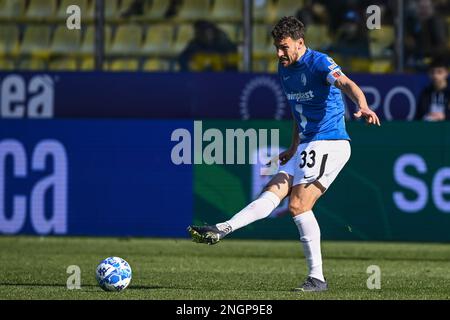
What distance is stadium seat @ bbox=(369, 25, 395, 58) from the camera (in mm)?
16047

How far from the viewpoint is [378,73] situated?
1584cm

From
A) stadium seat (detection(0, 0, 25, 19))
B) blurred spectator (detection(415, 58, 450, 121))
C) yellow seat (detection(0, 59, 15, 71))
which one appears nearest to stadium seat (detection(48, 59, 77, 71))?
yellow seat (detection(0, 59, 15, 71))

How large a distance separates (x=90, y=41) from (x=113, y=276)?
808cm

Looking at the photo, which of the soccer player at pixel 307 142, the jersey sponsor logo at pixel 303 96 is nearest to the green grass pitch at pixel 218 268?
the soccer player at pixel 307 142

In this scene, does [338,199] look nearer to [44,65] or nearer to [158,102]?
[158,102]

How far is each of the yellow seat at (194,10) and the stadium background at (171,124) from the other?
2 centimetres

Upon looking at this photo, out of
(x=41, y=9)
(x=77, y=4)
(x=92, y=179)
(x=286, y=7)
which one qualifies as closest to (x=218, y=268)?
(x=92, y=179)

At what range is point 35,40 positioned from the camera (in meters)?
16.8

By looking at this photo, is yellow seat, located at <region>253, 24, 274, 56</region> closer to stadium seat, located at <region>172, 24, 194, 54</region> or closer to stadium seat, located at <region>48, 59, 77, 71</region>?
stadium seat, located at <region>172, 24, 194, 54</region>

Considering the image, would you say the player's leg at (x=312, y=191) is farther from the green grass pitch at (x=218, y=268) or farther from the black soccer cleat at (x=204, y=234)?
the black soccer cleat at (x=204, y=234)

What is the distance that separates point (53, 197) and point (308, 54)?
256 inches

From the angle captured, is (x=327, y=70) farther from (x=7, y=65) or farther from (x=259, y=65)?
(x=7, y=65)

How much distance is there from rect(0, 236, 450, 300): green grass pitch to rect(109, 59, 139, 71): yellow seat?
8.86ft

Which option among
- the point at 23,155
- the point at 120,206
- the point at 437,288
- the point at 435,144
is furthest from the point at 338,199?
the point at 437,288
